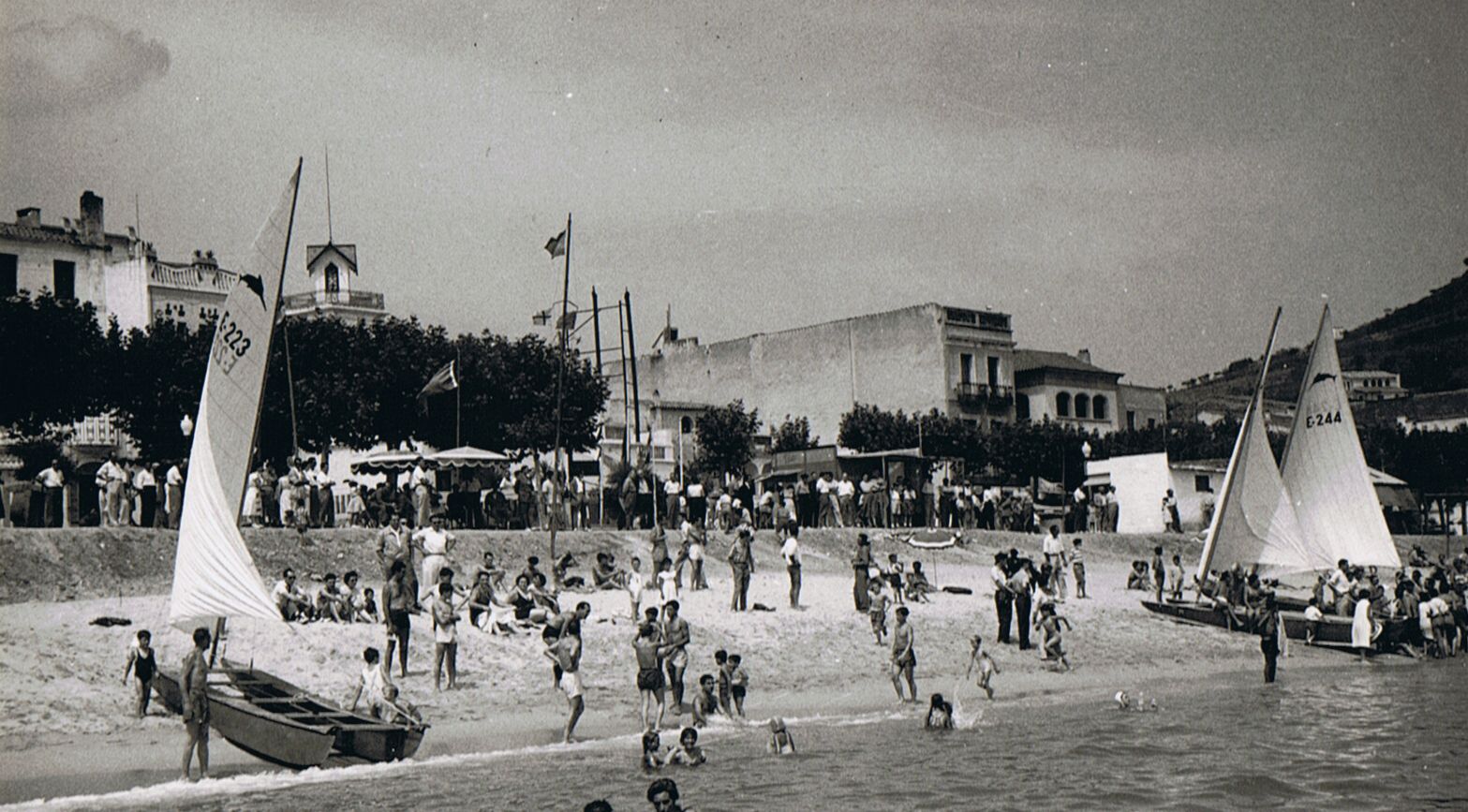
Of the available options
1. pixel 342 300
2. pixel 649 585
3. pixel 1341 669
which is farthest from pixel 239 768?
pixel 342 300

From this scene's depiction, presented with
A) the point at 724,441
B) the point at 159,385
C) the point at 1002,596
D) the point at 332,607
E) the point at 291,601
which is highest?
the point at 159,385

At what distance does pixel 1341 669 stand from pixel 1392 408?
146 feet

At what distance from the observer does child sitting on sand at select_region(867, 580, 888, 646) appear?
25.4 metres

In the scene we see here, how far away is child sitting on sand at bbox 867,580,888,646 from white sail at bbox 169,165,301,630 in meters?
12.1

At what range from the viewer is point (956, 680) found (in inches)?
962

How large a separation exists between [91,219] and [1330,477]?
39.7 metres

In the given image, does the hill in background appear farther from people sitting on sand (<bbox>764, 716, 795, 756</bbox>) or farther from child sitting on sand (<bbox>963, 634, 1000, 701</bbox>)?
people sitting on sand (<bbox>764, 716, 795, 756</bbox>)

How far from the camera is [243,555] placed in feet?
52.0

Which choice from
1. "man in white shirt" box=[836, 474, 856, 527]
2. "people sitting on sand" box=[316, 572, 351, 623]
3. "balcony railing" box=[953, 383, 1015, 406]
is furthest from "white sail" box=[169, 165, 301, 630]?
"balcony railing" box=[953, 383, 1015, 406]

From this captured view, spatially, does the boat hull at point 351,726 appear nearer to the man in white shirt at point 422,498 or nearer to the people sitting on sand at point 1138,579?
the man in white shirt at point 422,498

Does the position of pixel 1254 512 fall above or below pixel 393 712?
above

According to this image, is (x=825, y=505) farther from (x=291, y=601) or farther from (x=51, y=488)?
(x=291, y=601)

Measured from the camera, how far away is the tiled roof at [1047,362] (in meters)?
71.8

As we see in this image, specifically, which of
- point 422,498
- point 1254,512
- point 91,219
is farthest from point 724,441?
point 1254,512
